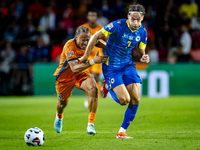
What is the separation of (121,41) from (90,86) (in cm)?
103

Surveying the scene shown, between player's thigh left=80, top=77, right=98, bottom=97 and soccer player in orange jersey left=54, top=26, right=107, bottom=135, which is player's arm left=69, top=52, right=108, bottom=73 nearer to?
soccer player in orange jersey left=54, top=26, right=107, bottom=135

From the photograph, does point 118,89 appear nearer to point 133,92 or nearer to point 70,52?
point 133,92

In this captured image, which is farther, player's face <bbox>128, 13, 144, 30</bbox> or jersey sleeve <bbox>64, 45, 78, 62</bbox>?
jersey sleeve <bbox>64, 45, 78, 62</bbox>

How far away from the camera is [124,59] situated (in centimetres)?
648

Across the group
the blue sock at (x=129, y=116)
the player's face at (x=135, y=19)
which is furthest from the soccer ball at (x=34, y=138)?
the player's face at (x=135, y=19)

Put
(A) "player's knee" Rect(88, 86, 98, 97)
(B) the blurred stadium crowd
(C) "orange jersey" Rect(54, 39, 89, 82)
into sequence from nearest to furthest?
(A) "player's knee" Rect(88, 86, 98, 97), (C) "orange jersey" Rect(54, 39, 89, 82), (B) the blurred stadium crowd

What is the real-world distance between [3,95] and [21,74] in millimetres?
1333

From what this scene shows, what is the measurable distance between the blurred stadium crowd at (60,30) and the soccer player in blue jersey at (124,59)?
31.2ft

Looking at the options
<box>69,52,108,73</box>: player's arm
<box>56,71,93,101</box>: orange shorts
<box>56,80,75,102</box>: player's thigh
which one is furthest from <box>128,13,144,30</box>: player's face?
<box>56,80,75,102</box>: player's thigh

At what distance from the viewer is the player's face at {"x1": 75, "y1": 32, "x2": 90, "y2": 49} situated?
22.2 feet

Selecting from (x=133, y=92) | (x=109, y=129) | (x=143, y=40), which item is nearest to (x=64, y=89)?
(x=109, y=129)

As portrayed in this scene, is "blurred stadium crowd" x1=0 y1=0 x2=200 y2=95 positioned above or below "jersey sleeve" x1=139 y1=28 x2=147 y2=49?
below

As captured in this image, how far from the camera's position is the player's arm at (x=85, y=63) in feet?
20.2

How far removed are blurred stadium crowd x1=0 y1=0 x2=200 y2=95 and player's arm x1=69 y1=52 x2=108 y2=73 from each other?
31.1 ft
